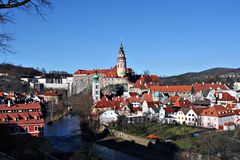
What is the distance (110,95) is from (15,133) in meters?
29.5

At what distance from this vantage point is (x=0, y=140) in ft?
50.4

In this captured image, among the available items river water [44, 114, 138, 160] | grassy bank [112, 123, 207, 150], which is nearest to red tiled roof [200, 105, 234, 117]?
grassy bank [112, 123, 207, 150]

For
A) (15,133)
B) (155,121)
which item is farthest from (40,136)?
(155,121)

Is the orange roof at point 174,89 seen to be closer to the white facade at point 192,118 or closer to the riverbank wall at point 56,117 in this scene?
the riverbank wall at point 56,117

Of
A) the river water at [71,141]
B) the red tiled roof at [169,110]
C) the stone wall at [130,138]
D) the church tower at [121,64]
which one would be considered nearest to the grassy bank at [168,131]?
the stone wall at [130,138]

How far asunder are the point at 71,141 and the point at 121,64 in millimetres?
33723

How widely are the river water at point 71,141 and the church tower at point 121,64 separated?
2223 cm

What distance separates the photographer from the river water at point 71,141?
897 inches

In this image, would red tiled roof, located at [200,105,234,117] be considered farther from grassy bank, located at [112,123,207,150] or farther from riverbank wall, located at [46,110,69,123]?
riverbank wall, located at [46,110,69,123]

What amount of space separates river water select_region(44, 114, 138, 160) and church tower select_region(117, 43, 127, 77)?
22.2 metres

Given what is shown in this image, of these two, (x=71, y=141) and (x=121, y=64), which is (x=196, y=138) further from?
(x=121, y=64)

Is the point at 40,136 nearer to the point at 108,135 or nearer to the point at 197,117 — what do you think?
the point at 108,135

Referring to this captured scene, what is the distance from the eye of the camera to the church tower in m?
59.1

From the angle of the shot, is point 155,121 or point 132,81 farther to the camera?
point 132,81
